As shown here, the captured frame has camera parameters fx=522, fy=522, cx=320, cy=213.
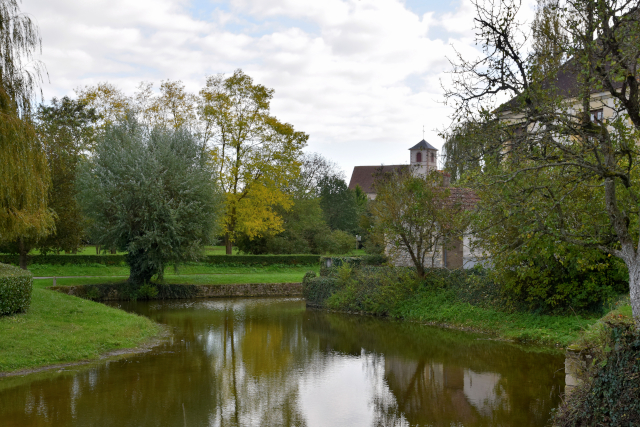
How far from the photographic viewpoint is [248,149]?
3222 cm

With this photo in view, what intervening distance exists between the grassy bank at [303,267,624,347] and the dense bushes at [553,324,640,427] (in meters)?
8.06

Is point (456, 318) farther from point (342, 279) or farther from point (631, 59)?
point (631, 59)

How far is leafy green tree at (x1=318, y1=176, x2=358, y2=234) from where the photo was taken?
49.5 metres

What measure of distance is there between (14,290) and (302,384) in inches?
322

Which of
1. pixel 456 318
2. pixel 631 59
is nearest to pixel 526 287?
pixel 456 318

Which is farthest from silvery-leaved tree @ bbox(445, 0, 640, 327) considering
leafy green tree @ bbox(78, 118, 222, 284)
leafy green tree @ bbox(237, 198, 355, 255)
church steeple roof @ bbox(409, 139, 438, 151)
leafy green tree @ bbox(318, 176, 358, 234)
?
church steeple roof @ bbox(409, 139, 438, 151)

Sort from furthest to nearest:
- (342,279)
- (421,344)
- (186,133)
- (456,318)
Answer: (186,133), (342,279), (456,318), (421,344)

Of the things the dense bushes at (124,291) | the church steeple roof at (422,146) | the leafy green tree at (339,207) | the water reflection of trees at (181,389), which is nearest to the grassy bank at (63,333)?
the water reflection of trees at (181,389)

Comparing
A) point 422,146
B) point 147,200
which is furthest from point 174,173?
point 422,146

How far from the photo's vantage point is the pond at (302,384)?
7.86 meters

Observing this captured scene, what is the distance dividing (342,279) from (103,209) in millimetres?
10941

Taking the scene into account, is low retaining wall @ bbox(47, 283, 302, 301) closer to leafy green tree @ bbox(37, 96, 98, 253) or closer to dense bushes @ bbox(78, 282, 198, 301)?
dense bushes @ bbox(78, 282, 198, 301)

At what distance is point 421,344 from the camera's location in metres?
14.1

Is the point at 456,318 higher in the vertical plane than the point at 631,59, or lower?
lower
